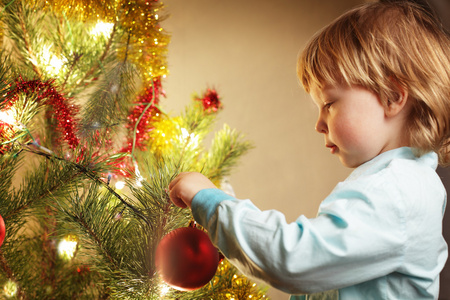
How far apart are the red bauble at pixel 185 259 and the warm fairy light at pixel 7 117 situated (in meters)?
0.25

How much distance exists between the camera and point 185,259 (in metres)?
0.43

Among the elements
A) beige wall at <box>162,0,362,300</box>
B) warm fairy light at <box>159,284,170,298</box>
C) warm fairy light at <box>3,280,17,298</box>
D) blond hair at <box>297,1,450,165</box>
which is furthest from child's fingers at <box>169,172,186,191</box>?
beige wall at <box>162,0,362,300</box>

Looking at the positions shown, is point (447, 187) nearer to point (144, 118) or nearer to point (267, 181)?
point (144, 118)

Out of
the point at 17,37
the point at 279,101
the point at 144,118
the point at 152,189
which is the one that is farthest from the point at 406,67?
the point at 279,101

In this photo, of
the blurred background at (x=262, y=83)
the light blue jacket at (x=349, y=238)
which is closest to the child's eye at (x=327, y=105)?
the light blue jacket at (x=349, y=238)

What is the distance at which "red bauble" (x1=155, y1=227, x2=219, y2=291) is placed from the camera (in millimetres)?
434

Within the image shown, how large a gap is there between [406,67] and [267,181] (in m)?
0.88

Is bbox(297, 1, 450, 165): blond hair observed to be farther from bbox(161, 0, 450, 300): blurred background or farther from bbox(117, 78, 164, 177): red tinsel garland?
bbox(161, 0, 450, 300): blurred background

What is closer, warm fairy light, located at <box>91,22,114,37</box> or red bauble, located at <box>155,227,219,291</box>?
red bauble, located at <box>155,227,219,291</box>

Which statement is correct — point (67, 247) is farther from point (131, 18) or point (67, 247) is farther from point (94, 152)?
point (131, 18)

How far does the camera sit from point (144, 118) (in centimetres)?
81

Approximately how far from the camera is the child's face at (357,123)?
539 millimetres

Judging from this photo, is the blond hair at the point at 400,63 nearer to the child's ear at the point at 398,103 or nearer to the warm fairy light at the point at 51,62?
the child's ear at the point at 398,103

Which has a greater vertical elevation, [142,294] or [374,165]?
[374,165]
